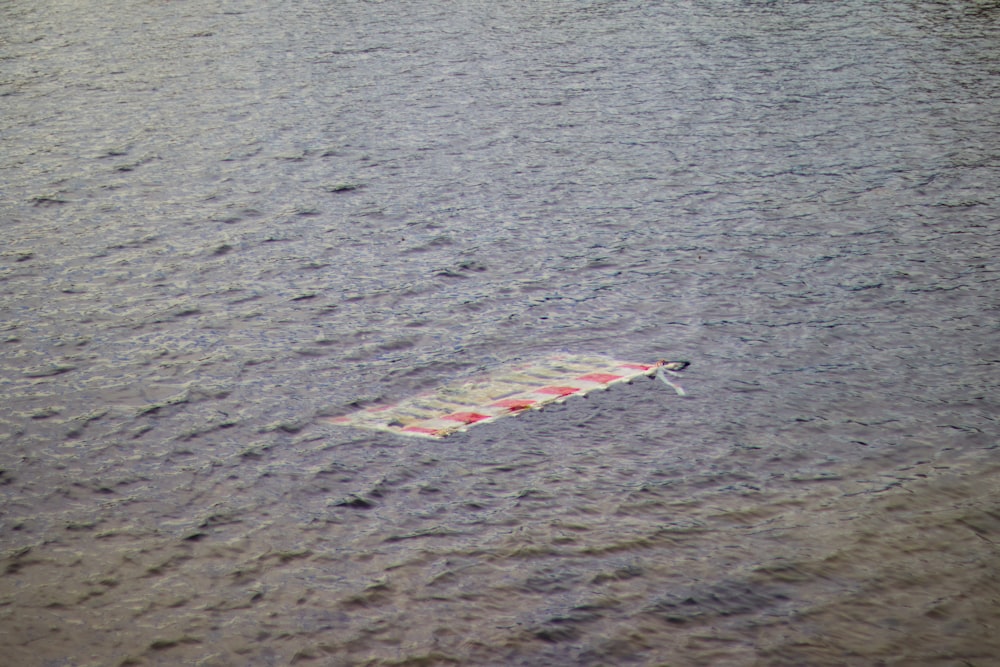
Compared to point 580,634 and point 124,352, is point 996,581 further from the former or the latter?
point 124,352

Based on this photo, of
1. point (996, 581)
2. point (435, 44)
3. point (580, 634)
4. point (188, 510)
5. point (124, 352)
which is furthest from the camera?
point (435, 44)

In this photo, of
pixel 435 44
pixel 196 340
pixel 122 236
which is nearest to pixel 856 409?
pixel 196 340

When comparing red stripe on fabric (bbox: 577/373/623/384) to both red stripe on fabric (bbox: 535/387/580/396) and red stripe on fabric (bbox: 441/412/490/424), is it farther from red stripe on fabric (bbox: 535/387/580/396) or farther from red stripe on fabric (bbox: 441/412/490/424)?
red stripe on fabric (bbox: 441/412/490/424)

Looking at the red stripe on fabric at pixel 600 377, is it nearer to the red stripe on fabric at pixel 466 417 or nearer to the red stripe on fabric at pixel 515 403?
the red stripe on fabric at pixel 515 403

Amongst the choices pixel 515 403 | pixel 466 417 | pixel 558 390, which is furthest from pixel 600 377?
pixel 466 417

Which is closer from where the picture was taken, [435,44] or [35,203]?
[35,203]

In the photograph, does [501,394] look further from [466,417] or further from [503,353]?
[503,353]

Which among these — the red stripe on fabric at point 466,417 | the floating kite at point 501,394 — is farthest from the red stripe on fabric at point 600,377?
the red stripe on fabric at point 466,417

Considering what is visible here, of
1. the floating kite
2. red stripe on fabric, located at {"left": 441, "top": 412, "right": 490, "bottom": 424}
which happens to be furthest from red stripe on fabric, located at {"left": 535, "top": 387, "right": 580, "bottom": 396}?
red stripe on fabric, located at {"left": 441, "top": 412, "right": 490, "bottom": 424}
